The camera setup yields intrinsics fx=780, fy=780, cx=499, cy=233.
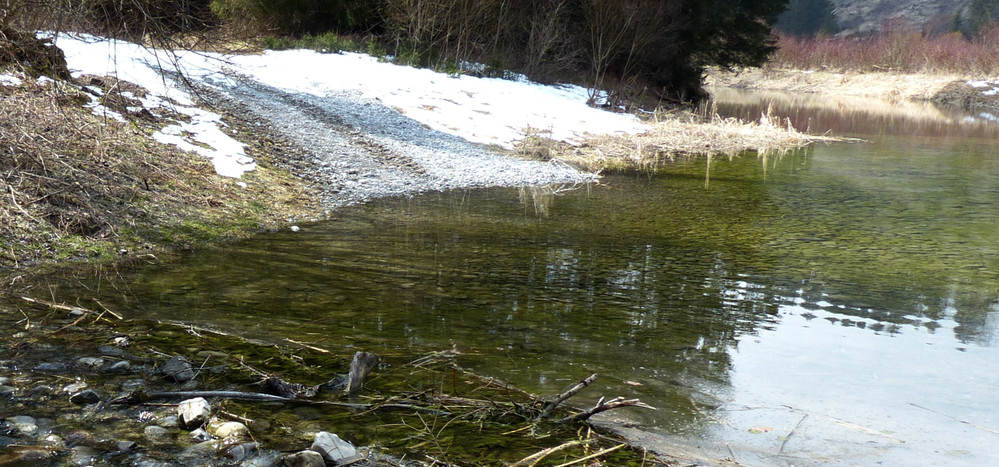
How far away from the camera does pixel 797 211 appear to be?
10359mm

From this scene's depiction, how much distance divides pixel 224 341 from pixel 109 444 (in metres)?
1.35

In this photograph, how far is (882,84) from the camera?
3997cm

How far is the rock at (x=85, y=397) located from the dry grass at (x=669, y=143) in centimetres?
1105

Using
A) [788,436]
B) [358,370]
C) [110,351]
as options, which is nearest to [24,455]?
[110,351]

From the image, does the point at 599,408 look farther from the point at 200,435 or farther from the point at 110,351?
the point at 110,351

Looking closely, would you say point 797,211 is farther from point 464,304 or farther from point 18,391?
point 18,391

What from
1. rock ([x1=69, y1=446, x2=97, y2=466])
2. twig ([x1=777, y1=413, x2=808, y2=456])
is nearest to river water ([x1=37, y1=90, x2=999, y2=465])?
twig ([x1=777, y1=413, x2=808, y2=456])

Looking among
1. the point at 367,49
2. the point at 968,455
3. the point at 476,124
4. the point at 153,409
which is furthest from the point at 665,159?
the point at 153,409

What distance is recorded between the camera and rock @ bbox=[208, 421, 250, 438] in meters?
2.99

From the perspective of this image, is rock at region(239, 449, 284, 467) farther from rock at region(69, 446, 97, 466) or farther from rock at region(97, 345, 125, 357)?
rock at region(97, 345, 125, 357)

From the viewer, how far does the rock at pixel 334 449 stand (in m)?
2.82

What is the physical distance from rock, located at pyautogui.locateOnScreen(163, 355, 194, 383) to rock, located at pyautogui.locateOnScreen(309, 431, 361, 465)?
0.98 m

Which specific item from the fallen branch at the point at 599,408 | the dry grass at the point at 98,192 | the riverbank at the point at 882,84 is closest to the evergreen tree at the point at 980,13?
the riverbank at the point at 882,84

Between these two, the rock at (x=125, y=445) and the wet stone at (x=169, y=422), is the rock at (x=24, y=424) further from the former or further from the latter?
the wet stone at (x=169, y=422)
